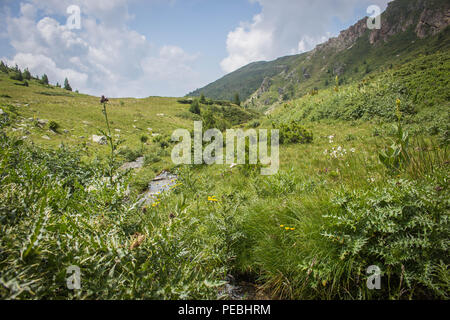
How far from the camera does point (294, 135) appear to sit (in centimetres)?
1018

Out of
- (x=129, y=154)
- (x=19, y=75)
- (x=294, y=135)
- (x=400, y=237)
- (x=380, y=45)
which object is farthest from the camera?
(x=380, y=45)

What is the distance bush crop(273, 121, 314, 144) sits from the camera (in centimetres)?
991

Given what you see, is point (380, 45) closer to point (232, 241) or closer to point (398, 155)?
point (398, 155)

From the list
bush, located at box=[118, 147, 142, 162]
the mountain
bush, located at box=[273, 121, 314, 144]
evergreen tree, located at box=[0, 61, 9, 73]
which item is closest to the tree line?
evergreen tree, located at box=[0, 61, 9, 73]

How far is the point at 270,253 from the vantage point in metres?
2.53

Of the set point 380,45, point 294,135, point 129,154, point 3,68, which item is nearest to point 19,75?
point 3,68

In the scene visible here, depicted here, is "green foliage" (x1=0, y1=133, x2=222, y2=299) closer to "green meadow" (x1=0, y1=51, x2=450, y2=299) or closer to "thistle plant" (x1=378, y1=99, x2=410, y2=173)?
"green meadow" (x1=0, y1=51, x2=450, y2=299)

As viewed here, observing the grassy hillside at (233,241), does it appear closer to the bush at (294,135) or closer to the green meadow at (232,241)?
the green meadow at (232,241)

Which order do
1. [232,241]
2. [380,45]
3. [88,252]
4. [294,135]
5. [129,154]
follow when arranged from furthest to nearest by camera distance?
[380,45], [129,154], [294,135], [232,241], [88,252]

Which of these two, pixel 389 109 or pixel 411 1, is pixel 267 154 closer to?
pixel 389 109

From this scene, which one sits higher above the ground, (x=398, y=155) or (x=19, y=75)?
(x=19, y=75)

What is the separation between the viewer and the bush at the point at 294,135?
390 inches

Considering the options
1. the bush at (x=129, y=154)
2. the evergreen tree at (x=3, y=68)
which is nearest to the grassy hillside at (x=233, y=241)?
the bush at (x=129, y=154)
